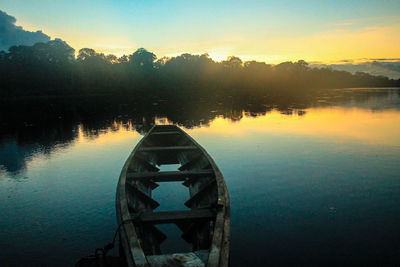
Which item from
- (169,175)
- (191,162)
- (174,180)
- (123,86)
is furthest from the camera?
(123,86)

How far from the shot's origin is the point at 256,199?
830cm

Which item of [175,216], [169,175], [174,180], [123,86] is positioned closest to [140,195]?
[169,175]

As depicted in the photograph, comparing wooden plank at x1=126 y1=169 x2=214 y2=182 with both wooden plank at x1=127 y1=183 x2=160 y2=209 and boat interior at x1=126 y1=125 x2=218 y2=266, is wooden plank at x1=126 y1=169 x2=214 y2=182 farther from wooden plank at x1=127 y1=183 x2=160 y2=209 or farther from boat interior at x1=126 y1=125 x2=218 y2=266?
wooden plank at x1=127 y1=183 x2=160 y2=209

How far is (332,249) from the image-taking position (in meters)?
5.80

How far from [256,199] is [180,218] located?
3774 millimetres

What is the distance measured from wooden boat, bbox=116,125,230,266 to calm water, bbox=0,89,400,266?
0.73 m

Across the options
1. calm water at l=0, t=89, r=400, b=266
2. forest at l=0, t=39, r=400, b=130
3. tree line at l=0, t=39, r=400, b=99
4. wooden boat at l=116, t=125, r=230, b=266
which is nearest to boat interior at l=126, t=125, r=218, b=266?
wooden boat at l=116, t=125, r=230, b=266

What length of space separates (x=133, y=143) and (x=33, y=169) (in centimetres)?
613

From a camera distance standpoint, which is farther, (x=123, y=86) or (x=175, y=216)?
(x=123, y=86)

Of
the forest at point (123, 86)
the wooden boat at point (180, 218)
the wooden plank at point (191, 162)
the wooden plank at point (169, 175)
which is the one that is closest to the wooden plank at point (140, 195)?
the wooden boat at point (180, 218)

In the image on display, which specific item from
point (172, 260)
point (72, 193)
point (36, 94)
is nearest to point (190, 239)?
point (172, 260)

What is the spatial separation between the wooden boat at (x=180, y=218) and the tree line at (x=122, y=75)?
207ft

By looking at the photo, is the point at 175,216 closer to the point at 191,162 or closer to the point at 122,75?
the point at 191,162

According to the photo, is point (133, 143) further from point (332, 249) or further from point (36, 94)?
point (36, 94)
